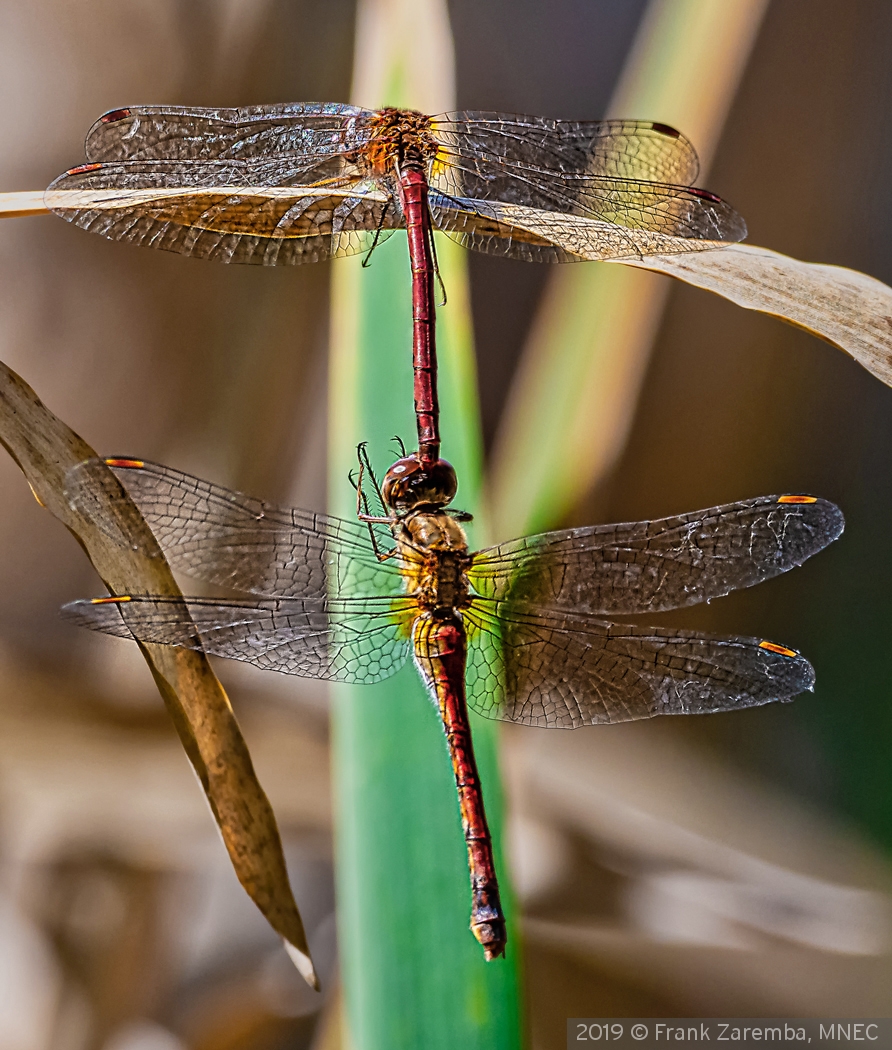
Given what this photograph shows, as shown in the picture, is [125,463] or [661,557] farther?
[661,557]

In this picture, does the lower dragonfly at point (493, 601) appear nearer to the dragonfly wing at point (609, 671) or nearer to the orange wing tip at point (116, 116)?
the dragonfly wing at point (609, 671)

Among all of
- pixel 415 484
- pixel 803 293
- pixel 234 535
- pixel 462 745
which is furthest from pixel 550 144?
pixel 462 745

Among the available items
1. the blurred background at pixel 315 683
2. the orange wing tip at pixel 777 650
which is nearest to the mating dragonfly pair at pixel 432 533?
the orange wing tip at pixel 777 650

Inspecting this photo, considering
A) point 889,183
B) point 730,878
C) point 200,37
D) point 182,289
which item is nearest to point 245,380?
point 182,289

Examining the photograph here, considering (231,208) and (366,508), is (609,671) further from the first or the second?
(231,208)

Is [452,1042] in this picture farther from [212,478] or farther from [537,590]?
[212,478]

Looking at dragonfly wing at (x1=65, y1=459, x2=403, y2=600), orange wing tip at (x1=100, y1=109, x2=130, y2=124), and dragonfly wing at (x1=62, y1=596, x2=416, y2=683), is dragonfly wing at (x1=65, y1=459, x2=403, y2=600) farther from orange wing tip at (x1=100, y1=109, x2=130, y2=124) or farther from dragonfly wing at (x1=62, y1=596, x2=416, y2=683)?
orange wing tip at (x1=100, y1=109, x2=130, y2=124)

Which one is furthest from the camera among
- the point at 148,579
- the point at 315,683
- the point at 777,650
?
the point at 315,683
